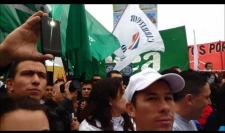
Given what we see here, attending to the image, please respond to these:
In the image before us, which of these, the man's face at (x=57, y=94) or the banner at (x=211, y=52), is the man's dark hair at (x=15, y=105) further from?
the banner at (x=211, y=52)

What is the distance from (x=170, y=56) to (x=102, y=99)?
443 centimetres

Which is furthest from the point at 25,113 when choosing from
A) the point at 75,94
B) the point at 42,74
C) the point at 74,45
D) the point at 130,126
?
the point at 74,45

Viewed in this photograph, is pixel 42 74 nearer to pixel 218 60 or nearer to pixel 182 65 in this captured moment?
pixel 182 65

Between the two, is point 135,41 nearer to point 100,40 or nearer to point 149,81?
point 100,40

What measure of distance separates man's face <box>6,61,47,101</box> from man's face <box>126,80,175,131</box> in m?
0.76

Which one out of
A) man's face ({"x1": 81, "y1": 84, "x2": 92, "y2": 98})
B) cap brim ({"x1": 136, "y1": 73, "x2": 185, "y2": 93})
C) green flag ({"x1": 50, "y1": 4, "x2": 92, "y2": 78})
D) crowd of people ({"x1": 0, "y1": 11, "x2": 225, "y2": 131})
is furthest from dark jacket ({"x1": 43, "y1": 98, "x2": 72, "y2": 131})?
green flag ({"x1": 50, "y1": 4, "x2": 92, "y2": 78})

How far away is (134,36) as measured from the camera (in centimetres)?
707

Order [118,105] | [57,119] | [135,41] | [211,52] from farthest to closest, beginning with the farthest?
[211,52] < [135,41] < [118,105] < [57,119]

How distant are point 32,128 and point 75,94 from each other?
245 cm

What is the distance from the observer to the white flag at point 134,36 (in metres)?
6.81

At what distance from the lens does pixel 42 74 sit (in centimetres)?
285

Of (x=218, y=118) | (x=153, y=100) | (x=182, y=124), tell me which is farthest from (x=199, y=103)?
(x=153, y=100)

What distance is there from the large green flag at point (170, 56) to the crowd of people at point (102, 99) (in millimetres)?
3217

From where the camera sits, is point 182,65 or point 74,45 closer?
point 74,45
